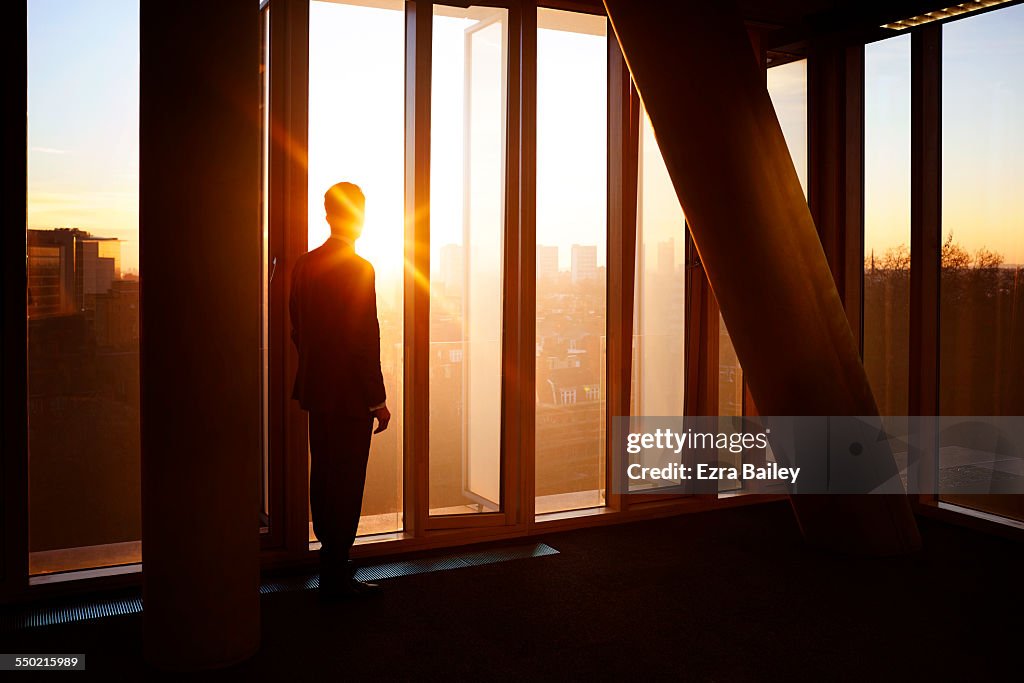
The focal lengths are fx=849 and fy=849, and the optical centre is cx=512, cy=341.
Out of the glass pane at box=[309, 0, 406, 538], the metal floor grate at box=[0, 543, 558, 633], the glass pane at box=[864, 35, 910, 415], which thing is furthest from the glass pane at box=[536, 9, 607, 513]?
the glass pane at box=[864, 35, 910, 415]

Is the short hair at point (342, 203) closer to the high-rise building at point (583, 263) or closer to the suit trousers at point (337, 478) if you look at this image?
the suit trousers at point (337, 478)

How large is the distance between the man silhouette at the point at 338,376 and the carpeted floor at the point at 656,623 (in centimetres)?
31

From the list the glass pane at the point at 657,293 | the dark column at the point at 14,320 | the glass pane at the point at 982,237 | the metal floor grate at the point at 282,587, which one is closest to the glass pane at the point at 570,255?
the glass pane at the point at 657,293

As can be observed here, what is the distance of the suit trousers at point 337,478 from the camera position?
11.8 feet

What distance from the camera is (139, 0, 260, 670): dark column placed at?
2.87 meters

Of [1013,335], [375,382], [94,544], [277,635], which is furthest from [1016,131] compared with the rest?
[94,544]

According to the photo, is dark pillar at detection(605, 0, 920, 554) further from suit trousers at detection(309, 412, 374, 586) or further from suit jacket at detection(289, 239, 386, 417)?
suit trousers at detection(309, 412, 374, 586)

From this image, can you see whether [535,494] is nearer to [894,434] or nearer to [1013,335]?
[894,434]

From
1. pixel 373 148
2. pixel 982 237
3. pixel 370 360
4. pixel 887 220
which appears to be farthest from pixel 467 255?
pixel 982 237

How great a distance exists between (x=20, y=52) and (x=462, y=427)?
267 centimetres

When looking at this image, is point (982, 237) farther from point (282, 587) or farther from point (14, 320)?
point (14, 320)

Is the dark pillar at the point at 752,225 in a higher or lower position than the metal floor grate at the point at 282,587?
higher

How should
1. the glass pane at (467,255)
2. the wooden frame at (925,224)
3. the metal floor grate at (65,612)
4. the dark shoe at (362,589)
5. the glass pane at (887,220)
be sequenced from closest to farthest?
1. the metal floor grate at (65,612)
2. the dark shoe at (362,589)
3. the glass pane at (467,255)
4. the wooden frame at (925,224)
5. the glass pane at (887,220)

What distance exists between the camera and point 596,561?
4219mm
